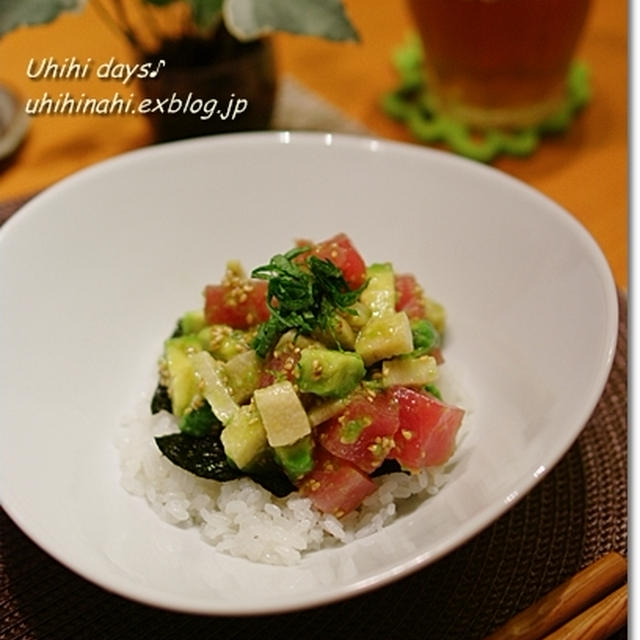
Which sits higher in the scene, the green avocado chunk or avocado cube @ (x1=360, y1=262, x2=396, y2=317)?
the green avocado chunk

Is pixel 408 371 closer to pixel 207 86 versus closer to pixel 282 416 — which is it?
pixel 282 416

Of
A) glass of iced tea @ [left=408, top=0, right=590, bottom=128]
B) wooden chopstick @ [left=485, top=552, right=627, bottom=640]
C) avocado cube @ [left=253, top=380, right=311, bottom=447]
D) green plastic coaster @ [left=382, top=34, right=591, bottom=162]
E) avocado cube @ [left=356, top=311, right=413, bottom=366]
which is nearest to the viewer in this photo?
wooden chopstick @ [left=485, top=552, right=627, bottom=640]

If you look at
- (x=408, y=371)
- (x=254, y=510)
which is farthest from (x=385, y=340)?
(x=254, y=510)

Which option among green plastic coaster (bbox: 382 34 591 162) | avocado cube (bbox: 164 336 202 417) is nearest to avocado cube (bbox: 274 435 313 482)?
avocado cube (bbox: 164 336 202 417)

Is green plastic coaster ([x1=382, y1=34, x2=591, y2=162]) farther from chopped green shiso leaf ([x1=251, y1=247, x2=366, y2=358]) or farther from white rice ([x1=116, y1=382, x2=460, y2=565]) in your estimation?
white rice ([x1=116, y1=382, x2=460, y2=565])

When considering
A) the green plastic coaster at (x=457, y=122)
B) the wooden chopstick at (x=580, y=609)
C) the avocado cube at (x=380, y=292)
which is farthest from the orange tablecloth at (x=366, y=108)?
the wooden chopstick at (x=580, y=609)

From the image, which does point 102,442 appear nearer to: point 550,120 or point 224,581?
point 224,581

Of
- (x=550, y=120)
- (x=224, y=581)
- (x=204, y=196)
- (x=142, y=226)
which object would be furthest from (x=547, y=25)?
(x=224, y=581)

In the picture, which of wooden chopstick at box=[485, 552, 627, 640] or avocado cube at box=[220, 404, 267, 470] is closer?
wooden chopstick at box=[485, 552, 627, 640]
